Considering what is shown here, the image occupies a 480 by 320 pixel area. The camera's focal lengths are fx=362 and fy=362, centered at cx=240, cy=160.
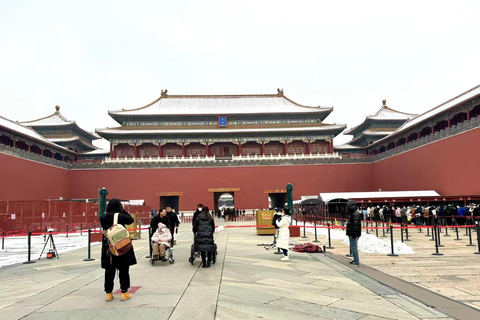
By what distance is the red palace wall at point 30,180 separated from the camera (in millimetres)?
25656

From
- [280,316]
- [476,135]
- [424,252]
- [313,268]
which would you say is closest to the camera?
[280,316]

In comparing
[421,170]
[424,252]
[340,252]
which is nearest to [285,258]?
[340,252]

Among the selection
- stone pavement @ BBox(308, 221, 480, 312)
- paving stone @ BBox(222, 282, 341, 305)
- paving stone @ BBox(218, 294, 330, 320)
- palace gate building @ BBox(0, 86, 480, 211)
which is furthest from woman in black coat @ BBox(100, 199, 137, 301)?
palace gate building @ BBox(0, 86, 480, 211)

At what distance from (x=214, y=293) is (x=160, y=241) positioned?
305 centimetres

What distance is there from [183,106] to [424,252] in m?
32.8

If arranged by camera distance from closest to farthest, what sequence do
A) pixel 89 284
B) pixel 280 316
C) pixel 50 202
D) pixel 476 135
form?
pixel 280 316 < pixel 89 284 < pixel 50 202 < pixel 476 135

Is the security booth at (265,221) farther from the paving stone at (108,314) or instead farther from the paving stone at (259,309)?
the paving stone at (108,314)

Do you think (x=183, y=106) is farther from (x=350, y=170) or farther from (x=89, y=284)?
(x=89, y=284)

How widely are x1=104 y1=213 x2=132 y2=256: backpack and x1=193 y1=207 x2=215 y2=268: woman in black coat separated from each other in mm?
2571

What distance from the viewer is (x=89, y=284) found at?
6156mm

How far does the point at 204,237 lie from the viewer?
7.61 metres

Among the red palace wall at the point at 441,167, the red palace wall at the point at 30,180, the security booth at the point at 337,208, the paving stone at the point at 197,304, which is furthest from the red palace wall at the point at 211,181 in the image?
the paving stone at the point at 197,304

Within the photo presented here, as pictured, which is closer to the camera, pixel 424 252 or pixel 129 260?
pixel 129 260

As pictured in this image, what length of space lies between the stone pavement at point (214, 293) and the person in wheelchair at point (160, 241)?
10.5 inches
